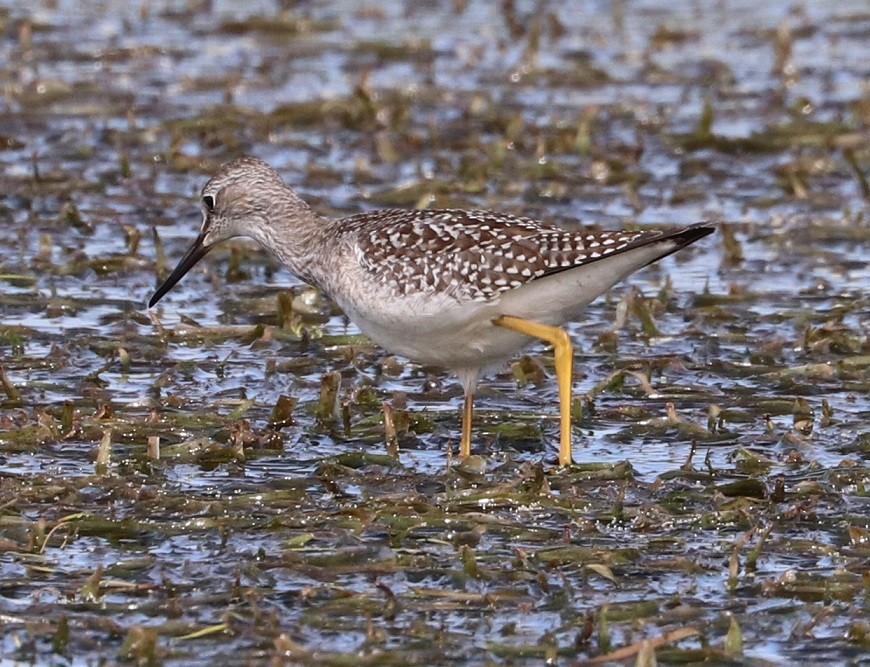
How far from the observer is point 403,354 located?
890 cm

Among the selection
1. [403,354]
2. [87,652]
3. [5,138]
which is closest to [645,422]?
[403,354]

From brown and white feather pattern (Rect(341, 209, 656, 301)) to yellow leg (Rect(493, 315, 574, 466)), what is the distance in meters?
0.19

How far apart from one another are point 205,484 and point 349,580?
54.6 inches

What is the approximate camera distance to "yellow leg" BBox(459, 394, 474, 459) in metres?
8.90

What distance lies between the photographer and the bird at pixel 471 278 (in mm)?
8562

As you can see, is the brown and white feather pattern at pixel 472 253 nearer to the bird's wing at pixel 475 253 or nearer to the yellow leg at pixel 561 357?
the bird's wing at pixel 475 253

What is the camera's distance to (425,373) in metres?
10.2

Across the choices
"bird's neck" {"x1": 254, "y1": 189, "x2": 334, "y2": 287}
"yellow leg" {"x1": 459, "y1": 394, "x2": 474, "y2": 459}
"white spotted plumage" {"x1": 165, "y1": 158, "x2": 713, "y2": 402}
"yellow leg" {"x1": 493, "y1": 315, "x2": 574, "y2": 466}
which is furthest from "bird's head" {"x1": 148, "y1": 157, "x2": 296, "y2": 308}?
"yellow leg" {"x1": 493, "y1": 315, "x2": 574, "y2": 466}

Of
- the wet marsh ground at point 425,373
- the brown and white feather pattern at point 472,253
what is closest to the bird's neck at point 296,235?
the brown and white feather pattern at point 472,253

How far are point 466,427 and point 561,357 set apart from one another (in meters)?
0.57

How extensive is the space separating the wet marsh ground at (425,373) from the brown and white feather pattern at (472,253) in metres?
0.80

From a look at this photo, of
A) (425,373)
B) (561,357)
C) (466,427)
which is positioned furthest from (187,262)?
(561,357)

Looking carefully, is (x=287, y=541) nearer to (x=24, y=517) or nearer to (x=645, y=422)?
(x=24, y=517)

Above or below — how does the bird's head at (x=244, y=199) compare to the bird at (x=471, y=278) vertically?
above
